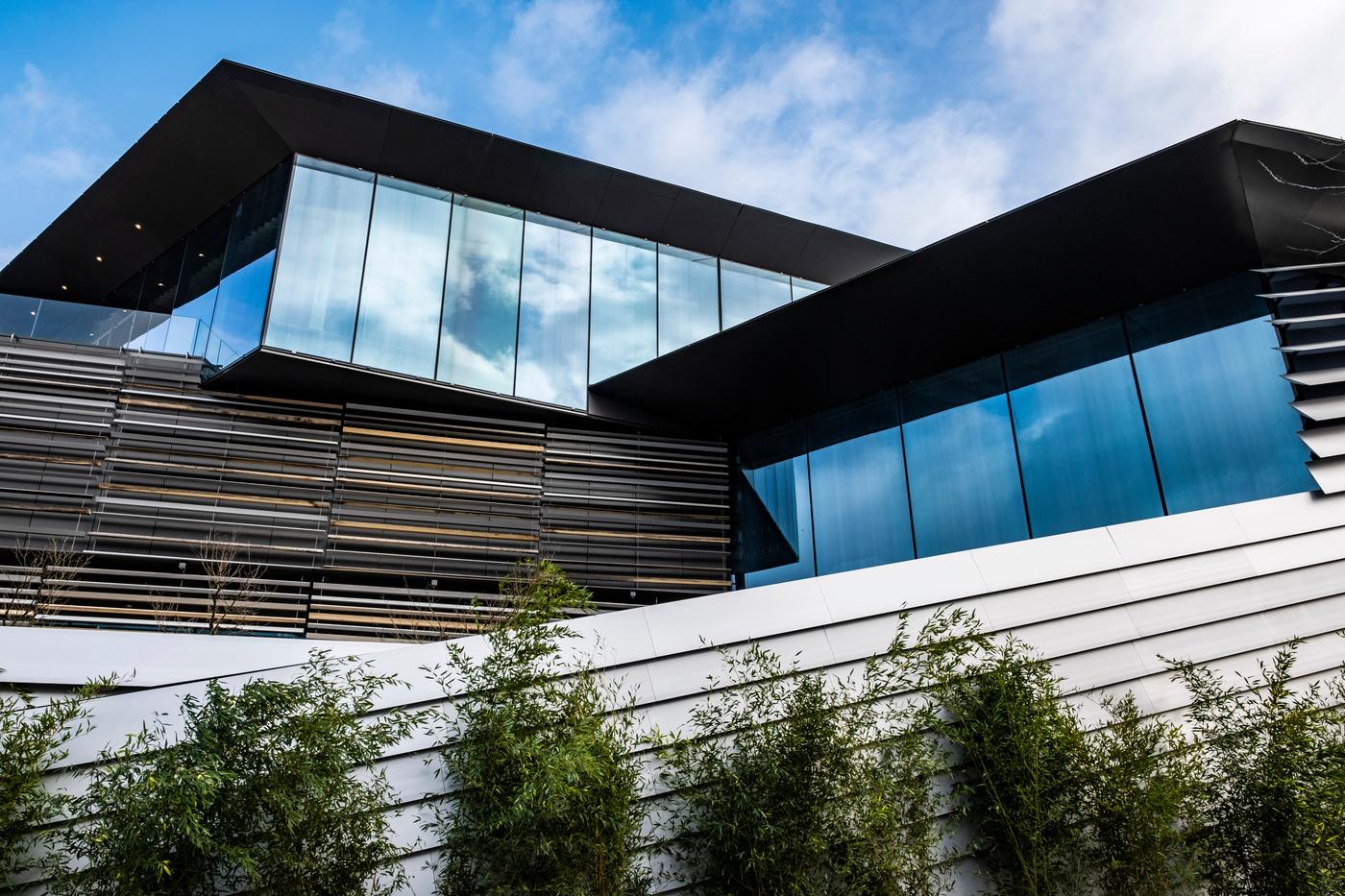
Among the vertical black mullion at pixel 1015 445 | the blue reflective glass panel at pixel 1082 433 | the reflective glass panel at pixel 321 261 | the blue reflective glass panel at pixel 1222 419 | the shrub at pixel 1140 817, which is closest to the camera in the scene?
the shrub at pixel 1140 817

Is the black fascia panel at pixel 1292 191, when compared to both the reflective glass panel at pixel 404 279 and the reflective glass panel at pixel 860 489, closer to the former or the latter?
the reflective glass panel at pixel 860 489

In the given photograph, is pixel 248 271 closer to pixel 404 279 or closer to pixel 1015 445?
pixel 404 279

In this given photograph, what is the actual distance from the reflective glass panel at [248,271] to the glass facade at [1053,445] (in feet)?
18.7

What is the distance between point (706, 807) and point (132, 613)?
20.5ft

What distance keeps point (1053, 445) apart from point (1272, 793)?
3621 millimetres

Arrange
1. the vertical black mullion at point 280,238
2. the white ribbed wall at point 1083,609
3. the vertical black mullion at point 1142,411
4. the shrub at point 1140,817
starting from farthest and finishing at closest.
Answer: the vertical black mullion at point 280,238 < the vertical black mullion at point 1142,411 < the white ribbed wall at point 1083,609 < the shrub at point 1140,817

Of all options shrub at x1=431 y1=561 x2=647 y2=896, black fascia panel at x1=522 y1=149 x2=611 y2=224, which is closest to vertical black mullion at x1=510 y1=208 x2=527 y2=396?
black fascia panel at x1=522 y1=149 x2=611 y2=224

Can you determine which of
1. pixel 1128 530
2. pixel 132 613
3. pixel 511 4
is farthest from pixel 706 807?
pixel 511 4

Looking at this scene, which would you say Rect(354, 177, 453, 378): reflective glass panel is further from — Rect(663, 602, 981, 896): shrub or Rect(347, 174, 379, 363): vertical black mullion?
Rect(663, 602, 981, 896): shrub

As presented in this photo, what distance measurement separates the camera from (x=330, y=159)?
9.30 meters

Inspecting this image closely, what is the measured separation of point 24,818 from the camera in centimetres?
363

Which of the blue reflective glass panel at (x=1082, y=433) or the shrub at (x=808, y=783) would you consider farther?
the blue reflective glass panel at (x=1082, y=433)

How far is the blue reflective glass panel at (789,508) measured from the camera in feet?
29.8

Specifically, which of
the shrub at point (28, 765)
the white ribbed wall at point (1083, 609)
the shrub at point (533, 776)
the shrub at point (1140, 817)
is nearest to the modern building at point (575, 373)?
the white ribbed wall at point (1083, 609)
